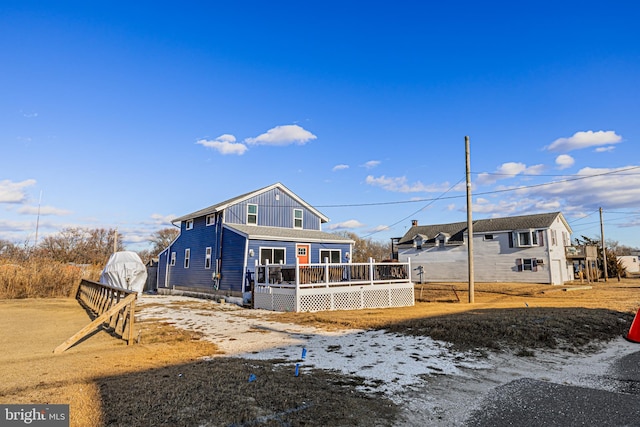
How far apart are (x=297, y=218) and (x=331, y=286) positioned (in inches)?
370

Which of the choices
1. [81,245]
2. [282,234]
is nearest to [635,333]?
[282,234]

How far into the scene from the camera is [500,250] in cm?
3288

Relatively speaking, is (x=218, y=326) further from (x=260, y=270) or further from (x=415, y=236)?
(x=415, y=236)

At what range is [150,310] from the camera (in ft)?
52.7

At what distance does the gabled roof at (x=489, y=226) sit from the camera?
31.2 metres

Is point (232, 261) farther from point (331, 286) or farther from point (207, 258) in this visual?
point (331, 286)

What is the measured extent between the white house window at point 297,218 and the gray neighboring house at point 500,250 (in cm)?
1264

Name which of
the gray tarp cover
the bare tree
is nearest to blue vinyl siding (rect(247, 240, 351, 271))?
the gray tarp cover

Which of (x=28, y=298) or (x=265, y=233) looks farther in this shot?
(x=28, y=298)

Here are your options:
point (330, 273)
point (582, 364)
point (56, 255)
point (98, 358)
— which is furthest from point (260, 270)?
point (56, 255)

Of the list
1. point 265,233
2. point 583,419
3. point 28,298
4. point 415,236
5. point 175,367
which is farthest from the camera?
point 415,236

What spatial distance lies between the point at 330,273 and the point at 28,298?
1922 centimetres

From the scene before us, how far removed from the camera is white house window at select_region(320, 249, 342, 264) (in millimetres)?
22170

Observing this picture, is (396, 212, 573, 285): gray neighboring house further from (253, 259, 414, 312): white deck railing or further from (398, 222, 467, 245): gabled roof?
(253, 259, 414, 312): white deck railing
